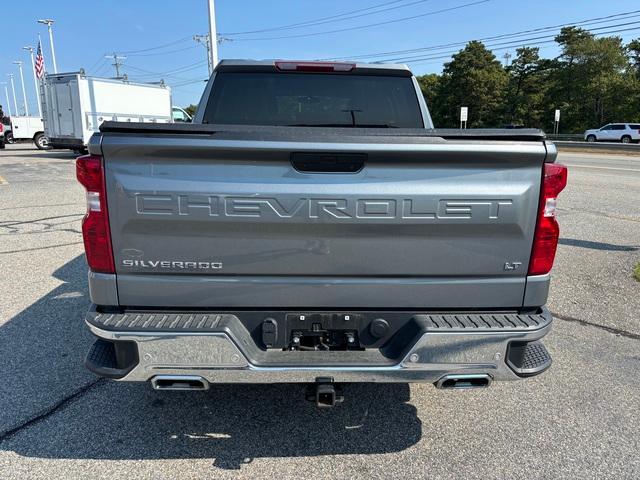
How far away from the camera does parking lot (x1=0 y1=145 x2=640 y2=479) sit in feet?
8.87

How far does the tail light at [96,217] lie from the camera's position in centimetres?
230

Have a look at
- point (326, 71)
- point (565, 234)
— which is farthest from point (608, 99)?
point (326, 71)

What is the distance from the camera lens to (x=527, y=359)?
259 centimetres

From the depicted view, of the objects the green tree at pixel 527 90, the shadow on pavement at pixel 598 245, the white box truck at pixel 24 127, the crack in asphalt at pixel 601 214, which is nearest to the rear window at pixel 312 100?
the shadow on pavement at pixel 598 245

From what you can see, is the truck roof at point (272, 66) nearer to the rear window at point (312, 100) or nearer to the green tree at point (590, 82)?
the rear window at point (312, 100)

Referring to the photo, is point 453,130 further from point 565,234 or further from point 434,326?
point 565,234

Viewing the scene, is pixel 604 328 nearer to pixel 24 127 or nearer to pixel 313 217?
pixel 313 217

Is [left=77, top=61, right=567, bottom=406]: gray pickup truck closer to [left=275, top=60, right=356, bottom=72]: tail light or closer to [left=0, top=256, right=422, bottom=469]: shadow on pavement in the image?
[left=0, top=256, right=422, bottom=469]: shadow on pavement

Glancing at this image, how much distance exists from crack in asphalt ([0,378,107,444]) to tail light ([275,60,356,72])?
8.67ft

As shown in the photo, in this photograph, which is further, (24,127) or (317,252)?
(24,127)

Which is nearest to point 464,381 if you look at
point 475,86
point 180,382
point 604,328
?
point 180,382

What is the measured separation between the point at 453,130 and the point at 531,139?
0.37m

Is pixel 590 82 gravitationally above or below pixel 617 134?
above

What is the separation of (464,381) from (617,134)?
1933 inches
